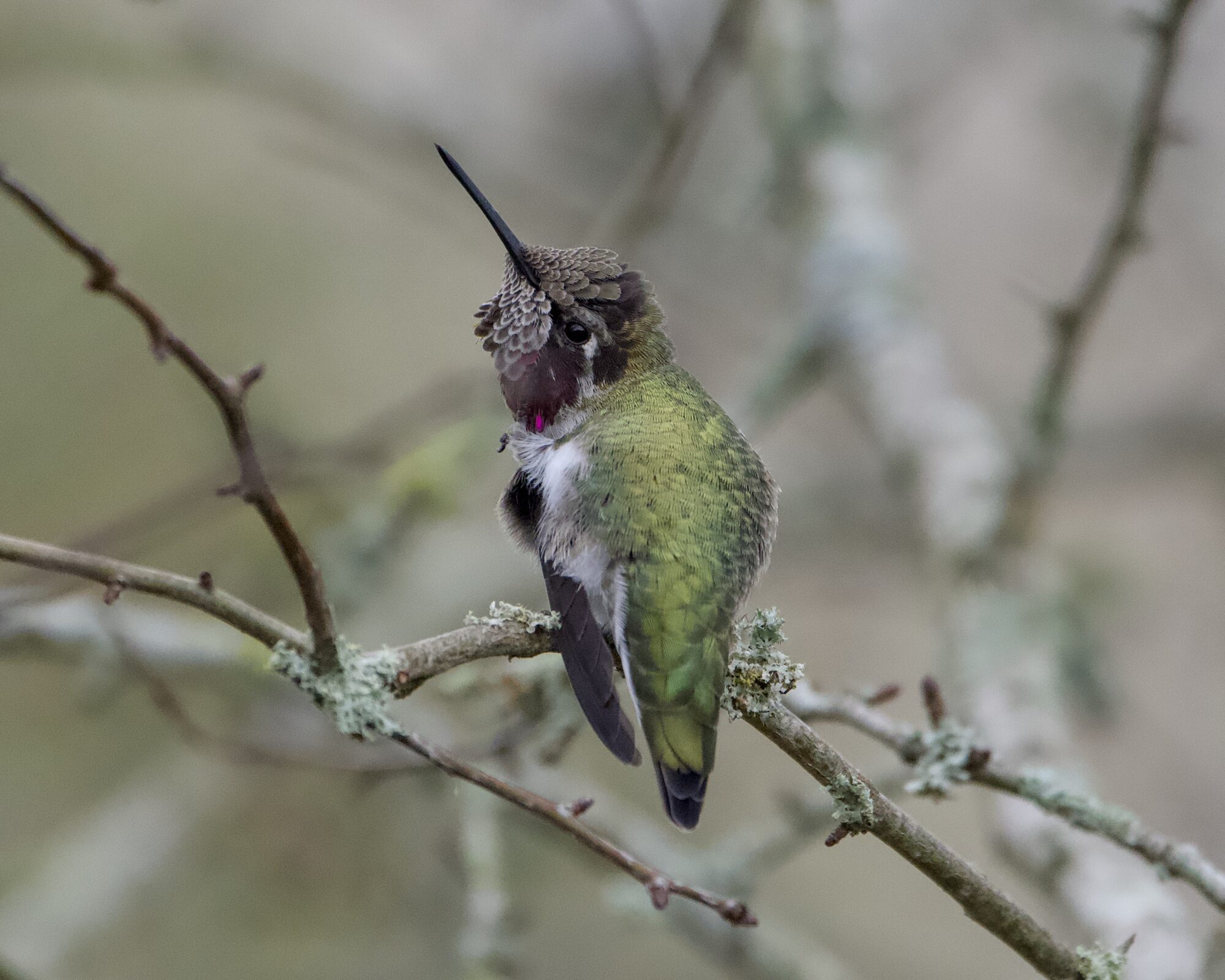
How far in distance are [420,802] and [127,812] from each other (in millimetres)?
1045

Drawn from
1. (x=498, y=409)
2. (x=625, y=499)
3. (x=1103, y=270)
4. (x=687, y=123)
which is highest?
(x=687, y=123)

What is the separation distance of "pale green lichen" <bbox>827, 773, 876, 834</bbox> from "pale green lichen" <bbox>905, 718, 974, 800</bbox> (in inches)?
20.0

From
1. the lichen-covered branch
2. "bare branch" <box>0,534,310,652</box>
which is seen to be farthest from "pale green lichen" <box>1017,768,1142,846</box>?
"bare branch" <box>0,534,310,652</box>

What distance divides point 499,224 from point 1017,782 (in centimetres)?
135

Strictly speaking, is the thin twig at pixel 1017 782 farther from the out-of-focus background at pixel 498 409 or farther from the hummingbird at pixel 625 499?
the out-of-focus background at pixel 498 409

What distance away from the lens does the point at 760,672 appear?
1.65 metres

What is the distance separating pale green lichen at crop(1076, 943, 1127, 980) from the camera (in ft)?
5.48

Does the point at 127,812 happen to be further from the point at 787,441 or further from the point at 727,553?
the point at 787,441

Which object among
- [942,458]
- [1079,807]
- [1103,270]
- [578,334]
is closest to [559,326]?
[578,334]

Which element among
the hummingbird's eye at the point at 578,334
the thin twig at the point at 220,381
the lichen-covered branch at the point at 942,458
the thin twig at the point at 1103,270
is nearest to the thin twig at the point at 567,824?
the thin twig at the point at 220,381

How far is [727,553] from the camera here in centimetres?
201

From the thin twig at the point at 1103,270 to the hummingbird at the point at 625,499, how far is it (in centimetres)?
122

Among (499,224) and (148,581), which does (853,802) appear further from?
(499,224)

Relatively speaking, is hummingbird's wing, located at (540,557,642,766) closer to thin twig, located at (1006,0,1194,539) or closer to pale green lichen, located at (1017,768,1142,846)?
pale green lichen, located at (1017,768,1142,846)
